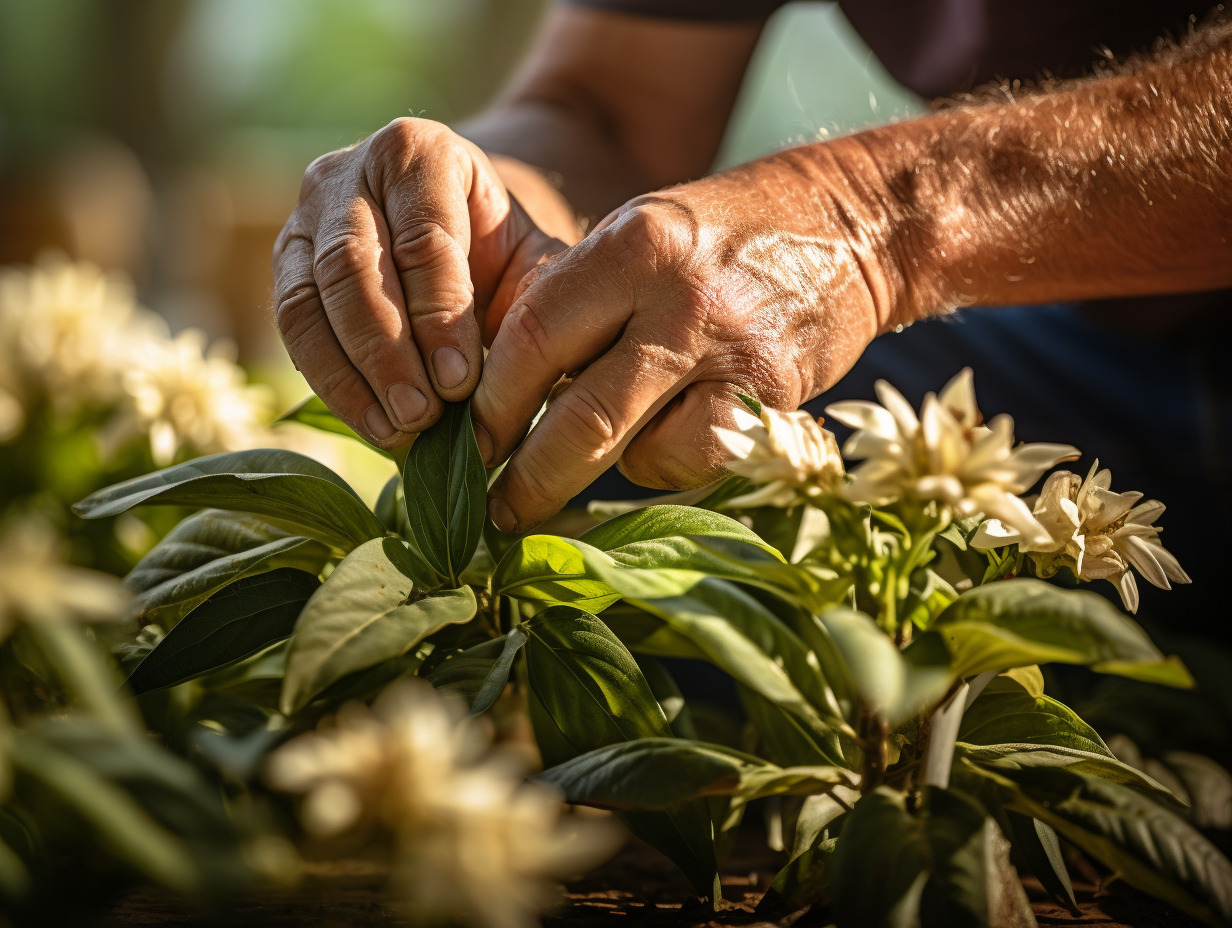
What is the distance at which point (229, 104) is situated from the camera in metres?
7.97

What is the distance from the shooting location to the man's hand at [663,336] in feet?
1.77

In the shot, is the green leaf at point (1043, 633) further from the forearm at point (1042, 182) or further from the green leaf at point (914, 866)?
the forearm at point (1042, 182)

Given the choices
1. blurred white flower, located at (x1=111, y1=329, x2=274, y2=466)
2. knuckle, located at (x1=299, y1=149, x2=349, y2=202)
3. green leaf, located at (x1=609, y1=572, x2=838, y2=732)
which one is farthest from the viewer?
blurred white flower, located at (x1=111, y1=329, x2=274, y2=466)

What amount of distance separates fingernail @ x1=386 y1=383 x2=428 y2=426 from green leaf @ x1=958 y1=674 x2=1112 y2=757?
1.11 ft

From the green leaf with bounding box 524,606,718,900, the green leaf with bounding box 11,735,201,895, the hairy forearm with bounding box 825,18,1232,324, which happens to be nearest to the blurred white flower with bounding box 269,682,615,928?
the green leaf with bounding box 11,735,201,895

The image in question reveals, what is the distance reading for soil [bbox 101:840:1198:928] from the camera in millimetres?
427

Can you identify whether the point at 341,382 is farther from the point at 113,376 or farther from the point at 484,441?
the point at 113,376

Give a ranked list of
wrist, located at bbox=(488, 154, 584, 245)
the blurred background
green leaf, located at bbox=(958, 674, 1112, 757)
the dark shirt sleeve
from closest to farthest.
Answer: green leaf, located at bbox=(958, 674, 1112, 757) < wrist, located at bbox=(488, 154, 584, 245) < the dark shirt sleeve < the blurred background

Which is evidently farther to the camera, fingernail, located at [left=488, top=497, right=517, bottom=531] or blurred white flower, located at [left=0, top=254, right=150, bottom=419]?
blurred white flower, located at [left=0, top=254, right=150, bottom=419]

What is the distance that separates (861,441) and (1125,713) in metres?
0.48

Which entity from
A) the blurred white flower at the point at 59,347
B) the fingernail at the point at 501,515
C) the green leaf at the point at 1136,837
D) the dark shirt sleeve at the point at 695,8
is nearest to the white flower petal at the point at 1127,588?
the green leaf at the point at 1136,837

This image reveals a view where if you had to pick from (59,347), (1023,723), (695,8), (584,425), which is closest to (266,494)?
(584,425)

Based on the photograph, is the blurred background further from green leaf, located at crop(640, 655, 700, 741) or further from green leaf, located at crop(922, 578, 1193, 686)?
green leaf, located at crop(922, 578, 1193, 686)

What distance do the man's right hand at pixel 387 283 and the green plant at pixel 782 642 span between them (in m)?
0.03
